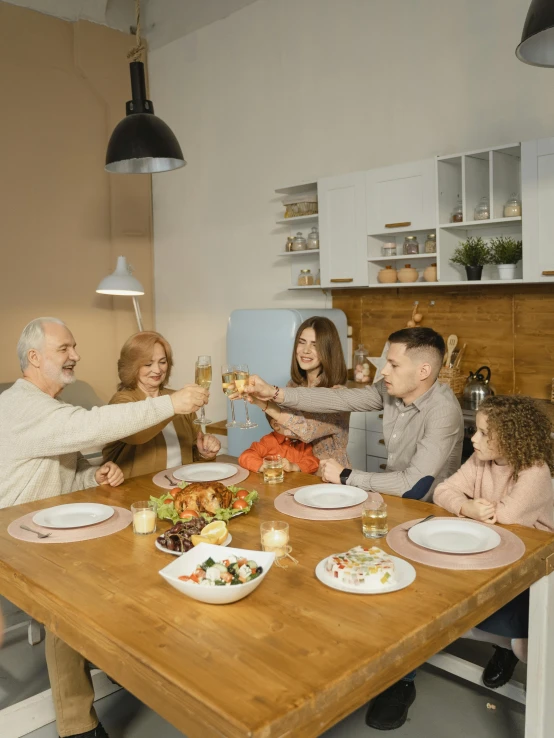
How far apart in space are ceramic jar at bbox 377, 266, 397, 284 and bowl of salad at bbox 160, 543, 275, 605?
280 cm

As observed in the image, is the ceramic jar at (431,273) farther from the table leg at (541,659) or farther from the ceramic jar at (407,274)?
the table leg at (541,659)

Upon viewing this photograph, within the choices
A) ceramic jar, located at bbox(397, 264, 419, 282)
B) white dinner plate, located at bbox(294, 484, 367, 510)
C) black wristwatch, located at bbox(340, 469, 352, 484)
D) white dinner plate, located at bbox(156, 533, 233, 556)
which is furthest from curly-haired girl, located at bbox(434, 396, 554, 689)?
ceramic jar, located at bbox(397, 264, 419, 282)

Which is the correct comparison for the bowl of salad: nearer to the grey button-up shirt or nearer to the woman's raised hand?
the woman's raised hand

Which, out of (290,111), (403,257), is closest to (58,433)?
(403,257)

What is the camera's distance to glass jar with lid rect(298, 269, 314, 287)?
4.66m

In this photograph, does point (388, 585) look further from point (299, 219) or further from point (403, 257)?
point (299, 219)

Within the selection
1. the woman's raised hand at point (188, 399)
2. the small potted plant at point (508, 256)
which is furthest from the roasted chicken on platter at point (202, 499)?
the small potted plant at point (508, 256)

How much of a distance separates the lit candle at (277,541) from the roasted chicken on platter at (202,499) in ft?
0.96

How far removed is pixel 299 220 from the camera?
465cm

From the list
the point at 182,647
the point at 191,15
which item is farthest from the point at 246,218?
the point at 182,647

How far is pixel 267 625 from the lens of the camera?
1375 mm

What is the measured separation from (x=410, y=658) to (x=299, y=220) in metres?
3.66

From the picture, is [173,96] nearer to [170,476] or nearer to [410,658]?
[170,476]

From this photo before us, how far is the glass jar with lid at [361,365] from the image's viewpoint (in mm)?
4328
